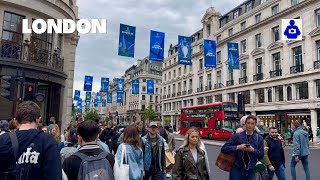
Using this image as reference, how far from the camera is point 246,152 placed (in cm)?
512

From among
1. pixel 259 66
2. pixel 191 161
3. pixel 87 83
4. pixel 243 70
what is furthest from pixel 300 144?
pixel 243 70

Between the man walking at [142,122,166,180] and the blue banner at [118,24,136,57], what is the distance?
11.0 meters

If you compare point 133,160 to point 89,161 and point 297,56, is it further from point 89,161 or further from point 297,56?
point 297,56

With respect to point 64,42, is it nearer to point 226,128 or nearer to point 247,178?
point 247,178

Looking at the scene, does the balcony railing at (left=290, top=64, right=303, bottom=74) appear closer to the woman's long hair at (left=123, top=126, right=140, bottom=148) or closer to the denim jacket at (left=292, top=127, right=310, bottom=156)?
the denim jacket at (left=292, top=127, right=310, bottom=156)

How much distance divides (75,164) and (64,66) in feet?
53.1

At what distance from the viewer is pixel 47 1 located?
14.9 metres

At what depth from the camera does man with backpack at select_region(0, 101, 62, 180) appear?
256cm

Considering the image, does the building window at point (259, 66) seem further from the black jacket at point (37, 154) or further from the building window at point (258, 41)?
the black jacket at point (37, 154)

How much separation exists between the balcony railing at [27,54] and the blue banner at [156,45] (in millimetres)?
5672

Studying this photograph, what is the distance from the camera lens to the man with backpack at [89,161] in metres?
2.91

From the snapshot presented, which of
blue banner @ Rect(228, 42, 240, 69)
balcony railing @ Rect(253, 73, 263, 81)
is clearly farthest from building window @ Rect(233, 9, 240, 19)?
blue banner @ Rect(228, 42, 240, 69)

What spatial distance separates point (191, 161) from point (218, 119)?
2537 centimetres

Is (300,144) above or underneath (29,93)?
underneath
